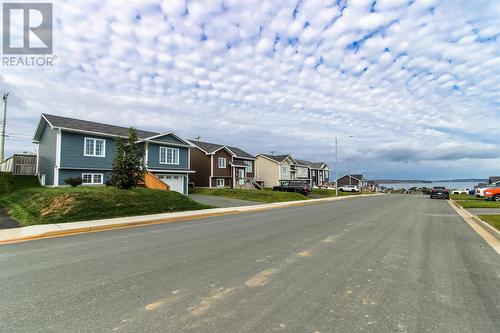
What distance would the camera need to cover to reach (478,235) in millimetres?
10281

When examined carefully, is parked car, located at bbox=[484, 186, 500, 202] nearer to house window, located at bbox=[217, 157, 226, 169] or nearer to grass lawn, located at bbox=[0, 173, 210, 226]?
grass lawn, located at bbox=[0, 173, 210, 226]

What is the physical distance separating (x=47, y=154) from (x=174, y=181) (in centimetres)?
1157

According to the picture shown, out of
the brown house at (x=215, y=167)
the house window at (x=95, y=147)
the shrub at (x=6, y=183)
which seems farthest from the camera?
the brown house at (x=215, y=167)

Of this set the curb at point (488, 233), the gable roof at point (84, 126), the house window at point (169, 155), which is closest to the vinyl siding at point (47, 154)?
the gable roof at point (84, 126)

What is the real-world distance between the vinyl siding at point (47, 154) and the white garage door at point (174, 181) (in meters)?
9.58

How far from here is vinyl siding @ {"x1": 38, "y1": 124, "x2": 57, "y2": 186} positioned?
76.7ft

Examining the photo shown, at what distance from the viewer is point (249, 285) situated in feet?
16.1

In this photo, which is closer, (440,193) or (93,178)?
(93,178)

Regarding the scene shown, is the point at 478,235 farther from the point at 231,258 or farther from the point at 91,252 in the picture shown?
the point at 91,252

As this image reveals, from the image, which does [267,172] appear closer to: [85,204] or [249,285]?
[85,204]

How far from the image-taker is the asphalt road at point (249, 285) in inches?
144

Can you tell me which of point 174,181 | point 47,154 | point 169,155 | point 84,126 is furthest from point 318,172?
point 47,154

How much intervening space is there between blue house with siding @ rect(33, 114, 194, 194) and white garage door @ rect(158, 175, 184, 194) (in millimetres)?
562

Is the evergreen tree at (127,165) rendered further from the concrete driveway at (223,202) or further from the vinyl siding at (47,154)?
the vinyl siding at (47,154)
